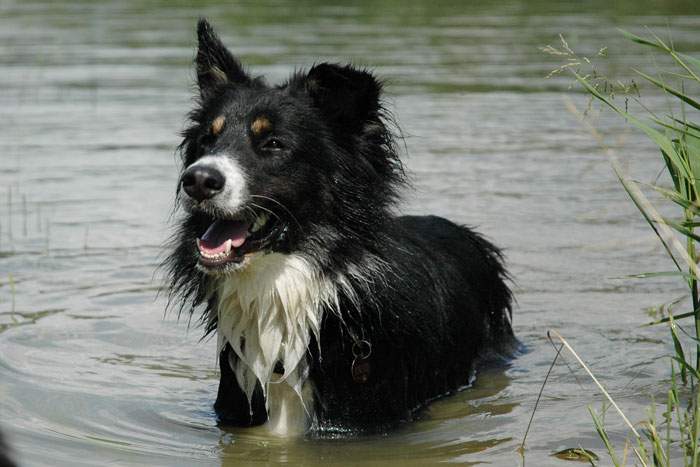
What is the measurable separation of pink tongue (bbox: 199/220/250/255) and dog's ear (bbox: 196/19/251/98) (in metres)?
0.93

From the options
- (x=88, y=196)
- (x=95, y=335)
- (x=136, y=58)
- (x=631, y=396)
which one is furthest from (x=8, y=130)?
(x=631, y=396)

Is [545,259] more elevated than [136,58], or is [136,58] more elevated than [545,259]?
[136,58]

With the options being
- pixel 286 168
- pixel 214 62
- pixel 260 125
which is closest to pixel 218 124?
pixel 260 125

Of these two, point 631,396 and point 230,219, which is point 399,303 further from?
point 631,396

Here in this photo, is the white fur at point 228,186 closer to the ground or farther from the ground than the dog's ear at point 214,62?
closer to the ground

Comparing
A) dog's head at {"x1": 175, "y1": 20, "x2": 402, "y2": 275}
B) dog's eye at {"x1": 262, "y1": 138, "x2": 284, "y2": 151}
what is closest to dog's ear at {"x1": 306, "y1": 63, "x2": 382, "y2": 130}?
dog's head at {"x1": 175, "y1": 20, "x2": 402, "y2": 275}

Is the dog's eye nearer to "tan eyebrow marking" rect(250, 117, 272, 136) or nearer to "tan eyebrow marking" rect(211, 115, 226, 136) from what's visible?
"tan eyebrow marking" rect(250, 117, 272, 136)

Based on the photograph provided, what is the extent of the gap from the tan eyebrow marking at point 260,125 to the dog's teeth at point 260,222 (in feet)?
1.36

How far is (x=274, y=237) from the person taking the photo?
5.66m

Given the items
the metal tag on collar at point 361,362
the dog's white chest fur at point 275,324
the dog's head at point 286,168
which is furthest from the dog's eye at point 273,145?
the metal tag on collar at point 361,362

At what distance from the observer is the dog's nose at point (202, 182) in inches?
209

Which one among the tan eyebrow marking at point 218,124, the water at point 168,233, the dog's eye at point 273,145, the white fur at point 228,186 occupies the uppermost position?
the tan eyebrow marking at point 218,124

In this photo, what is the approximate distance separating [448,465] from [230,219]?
1615 millimetres

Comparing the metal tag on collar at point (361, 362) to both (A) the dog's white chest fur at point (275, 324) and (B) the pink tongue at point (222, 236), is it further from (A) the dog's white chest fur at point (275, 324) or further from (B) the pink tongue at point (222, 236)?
(B) the pink tongue at point (222, 236)
